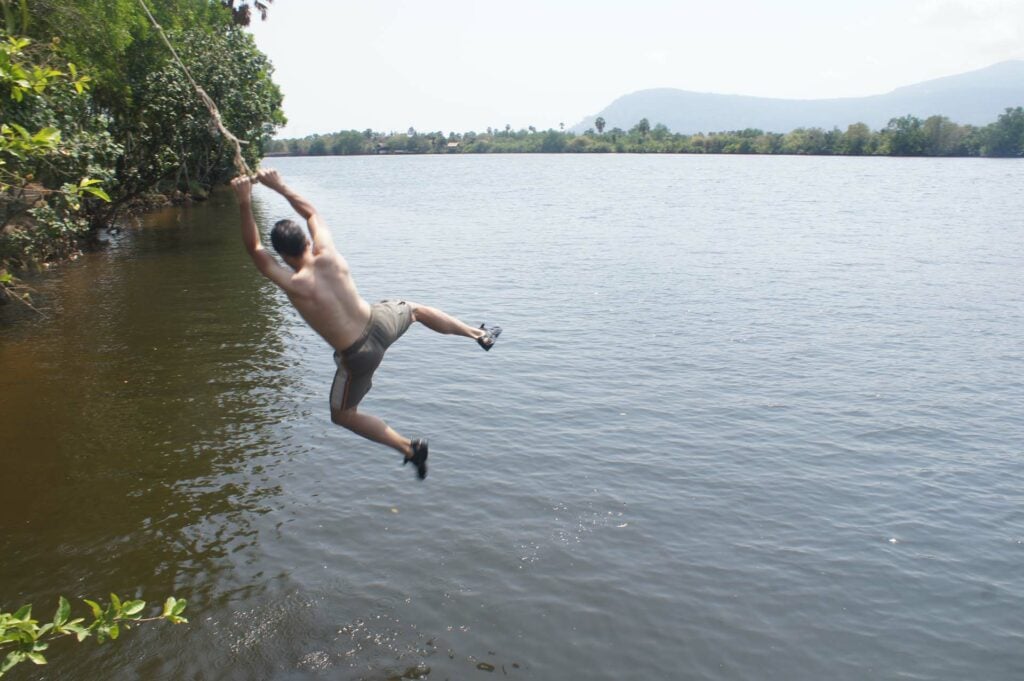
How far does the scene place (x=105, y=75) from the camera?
25.0 meters

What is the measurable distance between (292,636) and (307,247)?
3.62m

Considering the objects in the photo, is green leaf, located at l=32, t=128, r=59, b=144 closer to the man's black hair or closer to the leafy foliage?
the man's black hair

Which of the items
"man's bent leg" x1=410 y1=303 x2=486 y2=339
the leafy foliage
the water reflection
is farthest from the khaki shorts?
the leafy foliage

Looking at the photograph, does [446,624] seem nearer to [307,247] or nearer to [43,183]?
[307,247]

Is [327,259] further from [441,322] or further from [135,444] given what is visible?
[135,444]

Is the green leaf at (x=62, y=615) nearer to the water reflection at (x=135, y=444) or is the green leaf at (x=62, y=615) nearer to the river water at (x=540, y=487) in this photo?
the river water at (x=540, y=487)

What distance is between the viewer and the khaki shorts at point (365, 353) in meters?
7.45

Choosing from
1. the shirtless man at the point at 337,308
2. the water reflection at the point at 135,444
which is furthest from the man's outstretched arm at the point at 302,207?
the water reflection at the point at 135,444

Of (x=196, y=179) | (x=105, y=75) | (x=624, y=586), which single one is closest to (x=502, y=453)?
(x=624, y=586)

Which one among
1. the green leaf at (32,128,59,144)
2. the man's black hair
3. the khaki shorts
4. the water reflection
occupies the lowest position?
the water reflection

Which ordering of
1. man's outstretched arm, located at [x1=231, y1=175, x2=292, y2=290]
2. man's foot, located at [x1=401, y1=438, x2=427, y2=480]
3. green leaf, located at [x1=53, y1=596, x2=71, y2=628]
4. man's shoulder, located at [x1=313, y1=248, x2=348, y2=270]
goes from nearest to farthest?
green leaf, located at [x1=53, y1=596, x2=71, y2=628], man's outstretched arm, located at [x1=231, y1=175, x2=292, y2=290], man's shoulder, located at [x1=313, y1=248, x2=348, y2=270], man's foot, located at [x1=401, y1=438, x2=427, y2=480]

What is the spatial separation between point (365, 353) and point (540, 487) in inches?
168

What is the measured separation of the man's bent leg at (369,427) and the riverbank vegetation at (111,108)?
3014 mm

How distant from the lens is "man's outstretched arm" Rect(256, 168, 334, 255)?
22.5 ft
